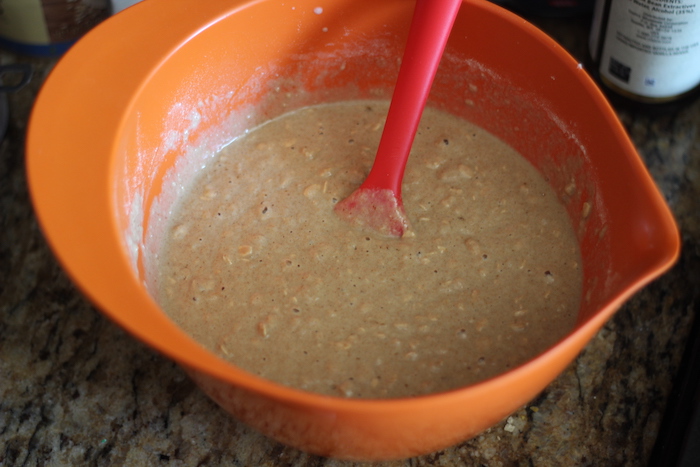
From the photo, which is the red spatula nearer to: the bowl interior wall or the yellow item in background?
the bowl interior wall

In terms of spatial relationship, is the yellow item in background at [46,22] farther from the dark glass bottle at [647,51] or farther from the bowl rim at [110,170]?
the dark glass bottle at [647,51]

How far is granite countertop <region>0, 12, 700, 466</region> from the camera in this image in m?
0.85

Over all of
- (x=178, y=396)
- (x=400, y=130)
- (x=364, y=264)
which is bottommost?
(x=178, y=396)

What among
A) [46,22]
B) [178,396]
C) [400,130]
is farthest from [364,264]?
[46,22]

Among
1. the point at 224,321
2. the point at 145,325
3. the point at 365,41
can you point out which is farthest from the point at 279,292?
the point at 365,41

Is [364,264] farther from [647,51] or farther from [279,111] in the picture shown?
[647,51]

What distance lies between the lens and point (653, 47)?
1.02m

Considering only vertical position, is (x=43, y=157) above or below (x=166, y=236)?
above

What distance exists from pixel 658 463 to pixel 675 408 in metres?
0.07

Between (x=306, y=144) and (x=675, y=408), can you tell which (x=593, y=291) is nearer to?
(x=675, y=408)

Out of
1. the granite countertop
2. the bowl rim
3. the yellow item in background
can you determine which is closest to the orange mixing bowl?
the bowl rim

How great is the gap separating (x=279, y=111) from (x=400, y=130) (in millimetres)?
239

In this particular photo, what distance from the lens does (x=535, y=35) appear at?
0.89m

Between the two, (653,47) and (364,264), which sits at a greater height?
(653,47)
